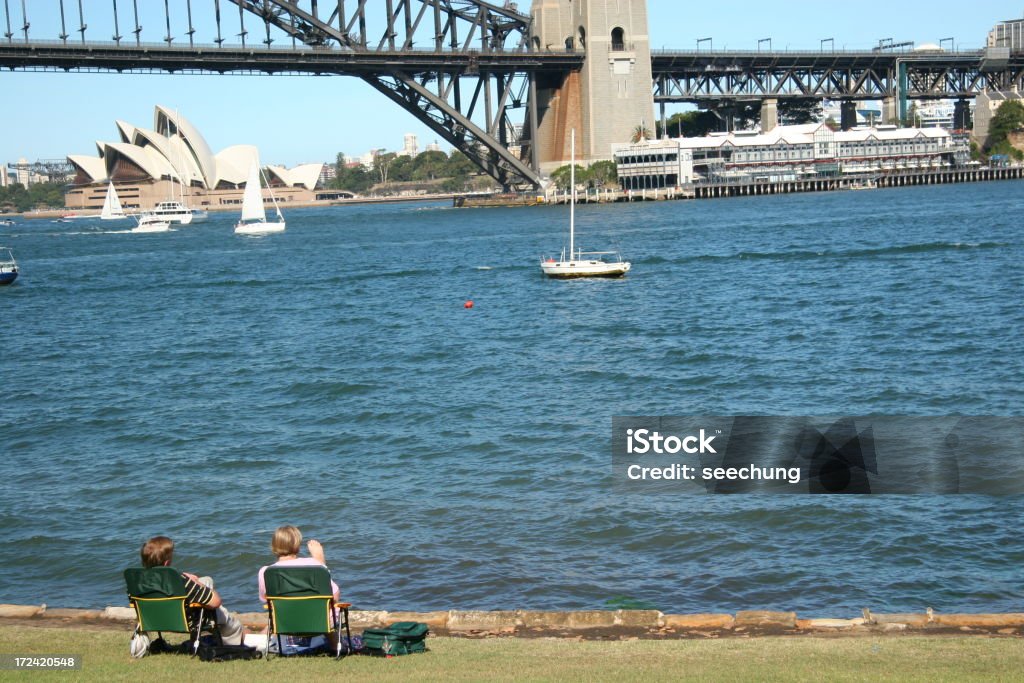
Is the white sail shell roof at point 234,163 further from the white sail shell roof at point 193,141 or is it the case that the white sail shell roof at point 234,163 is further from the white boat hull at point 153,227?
the white boat hull at point 153,227

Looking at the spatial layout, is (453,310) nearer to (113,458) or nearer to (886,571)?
(113,458)

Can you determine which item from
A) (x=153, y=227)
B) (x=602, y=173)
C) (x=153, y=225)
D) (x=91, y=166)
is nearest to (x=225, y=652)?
(x=153, y=227)

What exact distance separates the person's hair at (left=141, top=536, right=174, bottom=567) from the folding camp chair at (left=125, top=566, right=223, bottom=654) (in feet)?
0.15

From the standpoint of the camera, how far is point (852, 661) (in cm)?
739

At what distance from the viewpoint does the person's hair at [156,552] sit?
7578mm

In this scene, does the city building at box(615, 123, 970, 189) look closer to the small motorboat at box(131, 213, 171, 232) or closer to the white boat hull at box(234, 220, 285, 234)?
the white boat hull at box(234, 220, 285, 234)

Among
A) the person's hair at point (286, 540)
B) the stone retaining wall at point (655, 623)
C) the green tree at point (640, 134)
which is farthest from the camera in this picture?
the green tree at point (640, 134)

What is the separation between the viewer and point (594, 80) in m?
104

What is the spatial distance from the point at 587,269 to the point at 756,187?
74.6 metres

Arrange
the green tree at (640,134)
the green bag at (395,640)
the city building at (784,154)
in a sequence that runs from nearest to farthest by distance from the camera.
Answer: the green bag at (395,640) < the city building at (784,154) < the green tree at (640,134)

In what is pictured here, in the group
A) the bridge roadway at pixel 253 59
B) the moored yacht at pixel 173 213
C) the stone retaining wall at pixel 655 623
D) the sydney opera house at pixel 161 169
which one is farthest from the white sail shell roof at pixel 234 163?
the stone retaining wall at pixel 655 623

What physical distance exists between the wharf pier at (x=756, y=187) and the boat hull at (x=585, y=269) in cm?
5994

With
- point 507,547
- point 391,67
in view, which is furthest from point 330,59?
point 507,547

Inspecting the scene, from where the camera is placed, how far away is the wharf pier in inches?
4154
